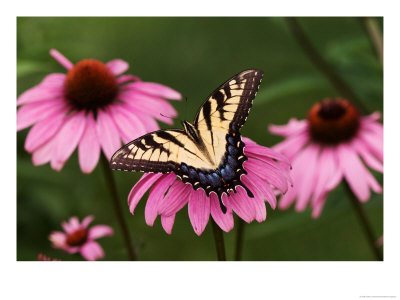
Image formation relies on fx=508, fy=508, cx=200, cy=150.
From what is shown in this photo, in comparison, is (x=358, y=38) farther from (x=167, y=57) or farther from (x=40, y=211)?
(x=40, y=211)

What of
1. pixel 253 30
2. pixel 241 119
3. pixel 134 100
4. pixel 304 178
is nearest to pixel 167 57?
pixel 253 30

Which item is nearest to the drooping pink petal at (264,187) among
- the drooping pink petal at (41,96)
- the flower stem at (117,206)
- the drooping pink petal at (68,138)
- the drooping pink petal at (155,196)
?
the drooping pink petal at (155,196)

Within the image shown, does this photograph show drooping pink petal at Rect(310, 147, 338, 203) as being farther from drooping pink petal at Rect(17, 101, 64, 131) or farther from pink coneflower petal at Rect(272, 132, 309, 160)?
drooping pink petal at Rect(17, 101, 64, 131)

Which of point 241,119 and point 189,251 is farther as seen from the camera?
point 189,251

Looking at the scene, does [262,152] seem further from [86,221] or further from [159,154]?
[86,221]

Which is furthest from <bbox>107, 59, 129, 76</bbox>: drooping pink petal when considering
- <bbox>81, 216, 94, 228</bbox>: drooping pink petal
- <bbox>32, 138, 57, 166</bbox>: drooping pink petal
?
<bbox>81, 216, 94, 228</bbox>: drooping pink petal

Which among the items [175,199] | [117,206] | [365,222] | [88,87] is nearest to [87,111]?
[88,87]
